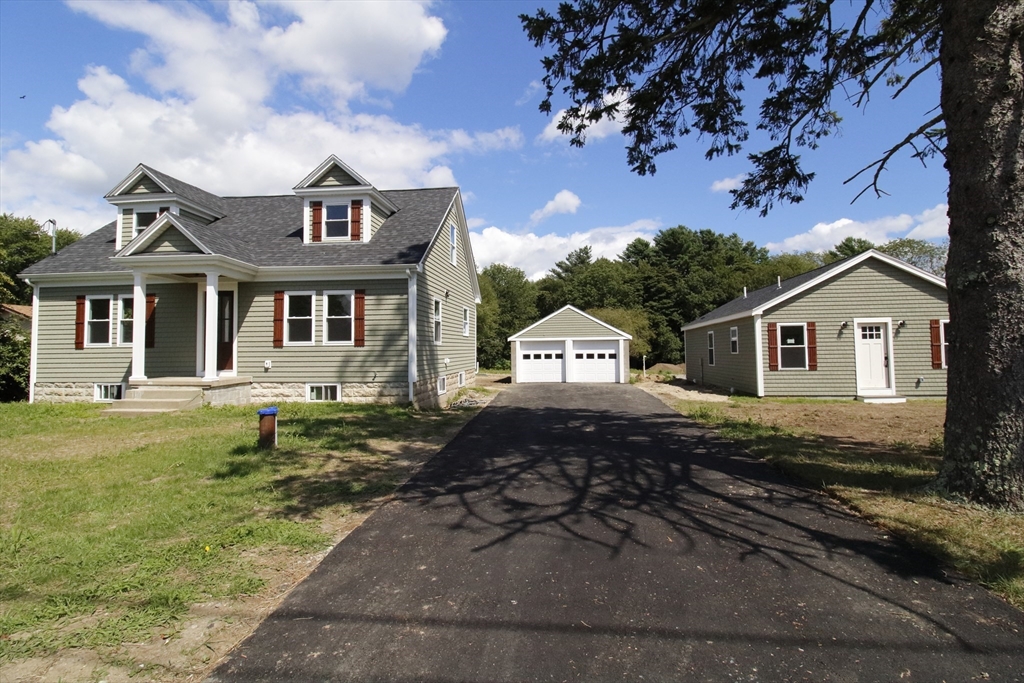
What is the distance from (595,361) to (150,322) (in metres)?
17.0

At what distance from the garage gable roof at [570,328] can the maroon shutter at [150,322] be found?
Result: 14.1 metres

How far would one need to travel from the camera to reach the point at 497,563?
13.5 ft

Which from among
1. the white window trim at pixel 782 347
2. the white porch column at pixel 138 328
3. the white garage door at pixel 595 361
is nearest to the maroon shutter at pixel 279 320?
the white porch column at pixel 138 328

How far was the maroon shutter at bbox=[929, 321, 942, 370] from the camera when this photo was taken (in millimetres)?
16531

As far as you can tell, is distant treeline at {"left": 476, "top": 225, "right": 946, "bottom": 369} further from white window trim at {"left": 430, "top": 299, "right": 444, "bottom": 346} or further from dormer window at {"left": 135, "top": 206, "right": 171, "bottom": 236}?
dormer window at {"left": 135, "top": 206, "right": 171, "bottom": 236}

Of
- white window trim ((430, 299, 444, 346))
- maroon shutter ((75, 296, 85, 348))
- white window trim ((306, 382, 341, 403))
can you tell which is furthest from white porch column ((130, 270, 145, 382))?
white window trim ((430, 299, 444, 346))

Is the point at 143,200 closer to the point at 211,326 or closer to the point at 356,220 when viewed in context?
the point at 211,326

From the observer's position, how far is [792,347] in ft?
56.6

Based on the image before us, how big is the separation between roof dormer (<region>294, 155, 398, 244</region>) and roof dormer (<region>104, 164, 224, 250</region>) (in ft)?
11.7

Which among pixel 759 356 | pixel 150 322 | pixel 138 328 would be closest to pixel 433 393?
pixel 138 328

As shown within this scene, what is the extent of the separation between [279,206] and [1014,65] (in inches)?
715

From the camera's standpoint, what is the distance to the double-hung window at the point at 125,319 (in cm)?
1509

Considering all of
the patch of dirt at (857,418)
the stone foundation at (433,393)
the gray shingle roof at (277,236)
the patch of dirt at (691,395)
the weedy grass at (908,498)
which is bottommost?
the weedy grass at (908,498)

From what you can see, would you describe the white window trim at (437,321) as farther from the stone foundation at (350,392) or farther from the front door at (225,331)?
the front door at (225,331)
